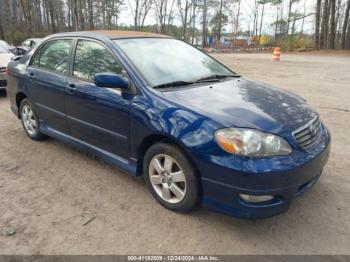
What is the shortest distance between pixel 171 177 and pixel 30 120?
3.04 m

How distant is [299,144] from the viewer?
2801mm

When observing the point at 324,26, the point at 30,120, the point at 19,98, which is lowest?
the point at 30,120

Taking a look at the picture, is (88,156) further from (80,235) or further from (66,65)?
(80,235)

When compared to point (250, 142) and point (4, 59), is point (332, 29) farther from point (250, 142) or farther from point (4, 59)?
point (250, 142)

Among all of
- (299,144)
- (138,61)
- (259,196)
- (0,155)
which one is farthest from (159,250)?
(0,155)

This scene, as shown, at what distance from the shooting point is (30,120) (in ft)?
16.7

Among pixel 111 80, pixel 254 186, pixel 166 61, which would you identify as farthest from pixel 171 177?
pixel 166 61

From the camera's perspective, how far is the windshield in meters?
3.44

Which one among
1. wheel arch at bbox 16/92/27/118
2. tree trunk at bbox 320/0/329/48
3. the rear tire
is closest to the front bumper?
the rear tire

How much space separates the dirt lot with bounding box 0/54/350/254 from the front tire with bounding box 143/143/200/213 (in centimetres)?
13

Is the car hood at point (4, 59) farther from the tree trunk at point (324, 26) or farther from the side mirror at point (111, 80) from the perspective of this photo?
the tree trunk at point (324, 26)

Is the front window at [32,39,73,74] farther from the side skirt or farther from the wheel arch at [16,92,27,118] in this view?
the side skirt

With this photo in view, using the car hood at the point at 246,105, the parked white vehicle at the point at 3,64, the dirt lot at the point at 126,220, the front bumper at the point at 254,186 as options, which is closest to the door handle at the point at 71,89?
the dirt lot at the point at 126,220

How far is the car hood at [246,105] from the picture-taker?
278cm
